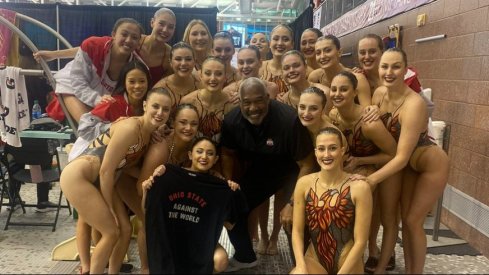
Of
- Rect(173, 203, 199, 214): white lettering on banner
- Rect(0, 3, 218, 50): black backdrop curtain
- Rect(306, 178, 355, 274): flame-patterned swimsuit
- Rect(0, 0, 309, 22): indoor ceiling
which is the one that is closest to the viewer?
Rect(306, 178, 355, 274): flame-patterned swimsuit

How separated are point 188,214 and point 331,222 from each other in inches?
37.0

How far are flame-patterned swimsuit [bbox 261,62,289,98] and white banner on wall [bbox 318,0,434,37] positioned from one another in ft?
7.53

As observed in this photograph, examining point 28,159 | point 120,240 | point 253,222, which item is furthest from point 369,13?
point 120,240

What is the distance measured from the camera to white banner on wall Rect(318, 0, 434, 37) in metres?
5.38

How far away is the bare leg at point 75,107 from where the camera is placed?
323 centimetres

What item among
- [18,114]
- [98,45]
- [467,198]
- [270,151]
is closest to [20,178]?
[18,114]

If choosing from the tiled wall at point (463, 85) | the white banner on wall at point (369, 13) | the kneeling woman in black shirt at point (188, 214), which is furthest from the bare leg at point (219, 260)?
the white banner on wall at point (369, 13)

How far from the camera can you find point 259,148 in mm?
2986

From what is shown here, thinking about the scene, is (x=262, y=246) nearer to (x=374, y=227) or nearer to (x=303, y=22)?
(x=374, y=227)

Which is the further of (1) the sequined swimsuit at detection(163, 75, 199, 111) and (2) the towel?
(2) the towel

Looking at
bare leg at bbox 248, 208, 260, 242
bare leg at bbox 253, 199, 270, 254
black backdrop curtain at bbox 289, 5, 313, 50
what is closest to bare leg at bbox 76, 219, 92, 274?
bare leg at bbox 248, 208, 260, 242

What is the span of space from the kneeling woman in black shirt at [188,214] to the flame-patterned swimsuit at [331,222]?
54cm

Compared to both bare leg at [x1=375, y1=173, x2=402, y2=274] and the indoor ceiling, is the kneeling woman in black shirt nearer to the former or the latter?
bare leg at [x1=375, y1=173, x2=402, y2=274]

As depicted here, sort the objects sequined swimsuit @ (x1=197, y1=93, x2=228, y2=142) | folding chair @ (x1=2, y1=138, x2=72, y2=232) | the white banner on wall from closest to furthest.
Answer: sequined swimsuit @ (x1=197, y1=93, x2=228, y2=142) → folding chair @ (x1=2, y1=138, x2=72, y2=232) → the white banner on wall
